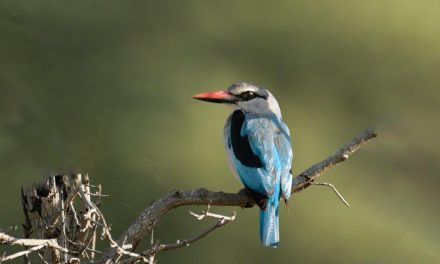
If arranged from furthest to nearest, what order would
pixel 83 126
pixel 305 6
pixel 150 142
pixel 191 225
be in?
pixel 305 6 < pixel 150 142 < pixel 191 225 < pixel 83 126

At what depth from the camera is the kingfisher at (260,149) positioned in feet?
15.0

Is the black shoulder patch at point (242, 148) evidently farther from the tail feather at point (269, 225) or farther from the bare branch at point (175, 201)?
the bare branch at point (175, 201)

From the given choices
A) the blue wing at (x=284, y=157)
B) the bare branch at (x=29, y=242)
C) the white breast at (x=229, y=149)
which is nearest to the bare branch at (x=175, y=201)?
the blue wing at (x=284, y=157)

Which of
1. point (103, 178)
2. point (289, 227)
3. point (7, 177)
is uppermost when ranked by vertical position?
point (7, 177)

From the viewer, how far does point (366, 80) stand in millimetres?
12172

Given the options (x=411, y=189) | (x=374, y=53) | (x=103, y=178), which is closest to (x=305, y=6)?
(x=374, y=53)

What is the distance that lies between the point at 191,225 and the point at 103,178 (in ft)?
2.96

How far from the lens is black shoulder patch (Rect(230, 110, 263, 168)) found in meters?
4.70

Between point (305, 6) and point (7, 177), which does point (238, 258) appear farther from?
point (305, 6)

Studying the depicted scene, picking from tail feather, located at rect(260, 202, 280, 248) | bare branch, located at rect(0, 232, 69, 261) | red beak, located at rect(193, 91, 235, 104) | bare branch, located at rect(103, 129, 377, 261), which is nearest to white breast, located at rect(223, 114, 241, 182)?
red beak, located at rect(193, 91, 235, 104)

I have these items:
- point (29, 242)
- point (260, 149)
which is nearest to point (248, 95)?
point (260, 149)

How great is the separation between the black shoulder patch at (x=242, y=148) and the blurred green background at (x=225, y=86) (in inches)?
70.1

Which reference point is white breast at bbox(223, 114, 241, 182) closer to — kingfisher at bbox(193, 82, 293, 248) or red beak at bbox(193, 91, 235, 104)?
kingfisher at bbox(193, 82, 293, 248)

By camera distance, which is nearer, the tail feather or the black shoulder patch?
the tail feather
